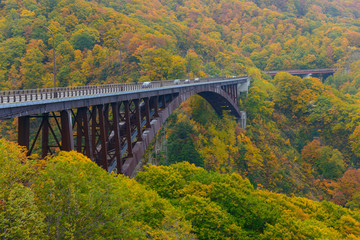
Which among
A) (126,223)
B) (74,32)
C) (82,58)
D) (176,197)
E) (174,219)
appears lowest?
(176,197)

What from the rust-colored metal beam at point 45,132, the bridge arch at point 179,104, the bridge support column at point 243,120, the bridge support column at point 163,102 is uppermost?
the rust-colored metal beam at point 45,132

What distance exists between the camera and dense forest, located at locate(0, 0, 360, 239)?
15672 mm

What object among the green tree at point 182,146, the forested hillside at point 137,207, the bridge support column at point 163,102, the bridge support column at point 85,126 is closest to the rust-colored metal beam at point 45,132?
the forested hillside at point 137,207

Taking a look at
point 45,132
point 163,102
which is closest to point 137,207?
point 45,132

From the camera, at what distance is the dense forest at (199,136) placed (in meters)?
15.7

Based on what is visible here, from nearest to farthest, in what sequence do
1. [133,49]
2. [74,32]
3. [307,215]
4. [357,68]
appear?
1. [307,215]
2. [133,49]
3. [74,32]
4. [357,68]

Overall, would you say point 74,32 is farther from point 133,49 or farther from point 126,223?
point 126,223

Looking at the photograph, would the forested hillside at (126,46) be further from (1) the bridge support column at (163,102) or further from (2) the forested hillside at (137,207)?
(2) the forested hillside at (137,207)

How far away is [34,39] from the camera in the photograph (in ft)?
271

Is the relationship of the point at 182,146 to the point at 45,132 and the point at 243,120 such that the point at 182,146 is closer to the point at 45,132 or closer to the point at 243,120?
the point at 243,120

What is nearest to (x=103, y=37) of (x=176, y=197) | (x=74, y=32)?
(x=74, y=32)

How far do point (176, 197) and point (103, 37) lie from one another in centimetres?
7214

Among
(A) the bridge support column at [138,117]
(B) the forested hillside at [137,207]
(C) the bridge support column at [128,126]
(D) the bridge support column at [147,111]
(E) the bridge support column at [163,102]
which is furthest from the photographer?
(E) the bridge support column at [163,102]

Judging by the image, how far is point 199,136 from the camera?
2643 inches
